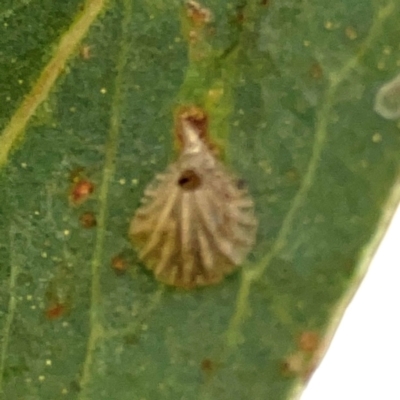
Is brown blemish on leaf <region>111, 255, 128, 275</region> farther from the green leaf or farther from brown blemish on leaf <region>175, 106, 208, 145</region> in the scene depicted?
brown blemish on leaf <region>175, 106, 208, 145</region>

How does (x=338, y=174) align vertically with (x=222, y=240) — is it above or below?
above

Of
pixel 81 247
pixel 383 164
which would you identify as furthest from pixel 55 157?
pixel 383 164

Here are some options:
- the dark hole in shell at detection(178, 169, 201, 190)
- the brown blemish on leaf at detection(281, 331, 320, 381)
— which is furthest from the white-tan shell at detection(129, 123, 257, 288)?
the brown blemish on leaf at detection(281, 331, 320, 381)

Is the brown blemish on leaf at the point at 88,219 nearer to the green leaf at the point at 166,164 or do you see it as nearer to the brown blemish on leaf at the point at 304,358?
the green leaf at the point at 166,164

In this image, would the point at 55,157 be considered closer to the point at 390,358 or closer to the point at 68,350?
the point at 68,350

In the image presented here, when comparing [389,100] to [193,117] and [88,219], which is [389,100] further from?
[88,219]

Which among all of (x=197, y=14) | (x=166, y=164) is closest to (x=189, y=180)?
(x=166, y=164)

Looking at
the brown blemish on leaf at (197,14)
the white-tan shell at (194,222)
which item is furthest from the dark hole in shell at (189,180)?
the brown blemish on leaf at (197,14)
